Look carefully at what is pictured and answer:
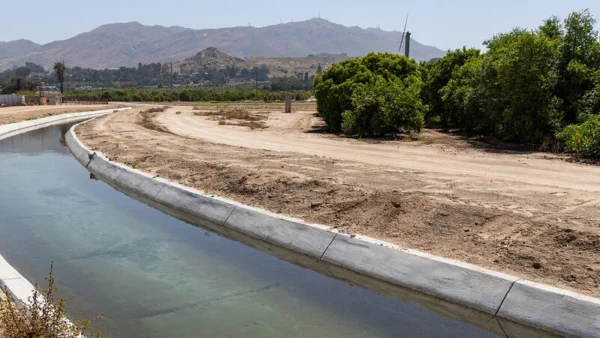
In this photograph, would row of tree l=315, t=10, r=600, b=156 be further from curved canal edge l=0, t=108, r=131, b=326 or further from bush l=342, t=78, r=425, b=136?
curved canal edge l=0, t=108, r=131, b=326

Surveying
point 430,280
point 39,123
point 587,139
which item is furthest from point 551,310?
point 39,123

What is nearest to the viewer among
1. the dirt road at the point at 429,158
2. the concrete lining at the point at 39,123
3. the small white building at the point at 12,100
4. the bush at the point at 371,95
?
the dirt road at the point at 429,158

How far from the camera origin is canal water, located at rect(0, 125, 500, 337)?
9289mm

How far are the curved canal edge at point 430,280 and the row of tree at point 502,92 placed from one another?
38.8 ft

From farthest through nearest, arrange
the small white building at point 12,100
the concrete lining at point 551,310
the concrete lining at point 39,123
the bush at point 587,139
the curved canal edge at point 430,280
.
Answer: the small white building at point 12,100 → the concrete lining at point 39,123 → the bush at point 587,139 → the curved canal edge at point 430,280 → the concrete lining at point 551,310

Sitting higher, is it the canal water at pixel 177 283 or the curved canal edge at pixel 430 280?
the curved canal edge at pixel 430 280

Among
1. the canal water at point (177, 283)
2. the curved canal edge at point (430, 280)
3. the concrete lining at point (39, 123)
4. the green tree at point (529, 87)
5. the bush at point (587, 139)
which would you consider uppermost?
the green tree at point (529, 87)

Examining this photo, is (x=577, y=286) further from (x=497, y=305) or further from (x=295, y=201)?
(x=295, y=201)

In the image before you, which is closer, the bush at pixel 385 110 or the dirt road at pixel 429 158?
the dirt road at pixel 429 158

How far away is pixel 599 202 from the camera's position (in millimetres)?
12359

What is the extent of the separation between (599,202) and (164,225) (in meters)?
11.1

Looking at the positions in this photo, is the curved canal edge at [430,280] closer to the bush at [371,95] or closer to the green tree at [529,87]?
the green tree at [529,87]

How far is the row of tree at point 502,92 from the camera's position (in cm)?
2281

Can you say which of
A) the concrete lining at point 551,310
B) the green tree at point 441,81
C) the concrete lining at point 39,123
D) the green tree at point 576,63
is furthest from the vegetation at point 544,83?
the concrete lining at point 39,123
